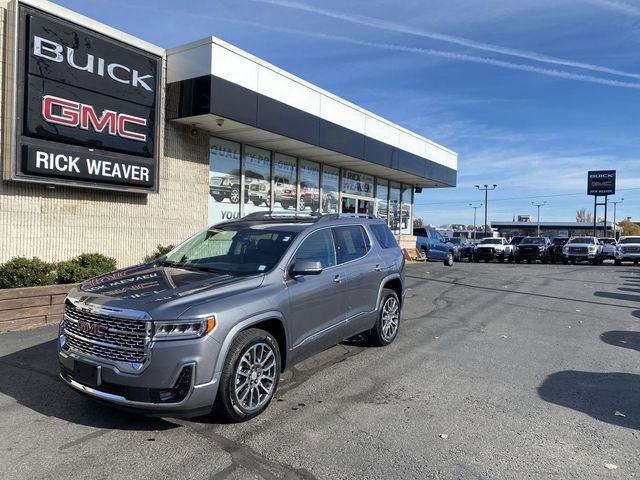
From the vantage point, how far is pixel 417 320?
29.3 feet

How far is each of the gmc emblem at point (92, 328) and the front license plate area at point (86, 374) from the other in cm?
26

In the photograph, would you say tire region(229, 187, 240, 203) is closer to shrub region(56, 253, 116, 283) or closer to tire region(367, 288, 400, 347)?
shrub region(56, 253, 116, 283)

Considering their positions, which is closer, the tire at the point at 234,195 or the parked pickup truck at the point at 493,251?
the tire at the point at 234,195

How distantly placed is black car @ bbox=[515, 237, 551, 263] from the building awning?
1675 centimetres

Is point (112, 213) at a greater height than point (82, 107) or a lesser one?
lesser

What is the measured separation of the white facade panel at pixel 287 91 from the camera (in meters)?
12.2

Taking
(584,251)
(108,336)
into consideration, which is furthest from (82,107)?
(584,251)

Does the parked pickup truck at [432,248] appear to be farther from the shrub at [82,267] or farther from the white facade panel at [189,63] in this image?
the shrub at [82,267]

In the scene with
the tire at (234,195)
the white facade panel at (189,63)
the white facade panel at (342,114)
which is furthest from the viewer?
the white facade panel at (342,114)

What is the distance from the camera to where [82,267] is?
866 centimetres

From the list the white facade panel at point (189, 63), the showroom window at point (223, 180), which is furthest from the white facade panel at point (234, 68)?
the showroom window at point (223, 180)

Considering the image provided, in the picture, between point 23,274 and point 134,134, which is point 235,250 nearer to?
point 23,274

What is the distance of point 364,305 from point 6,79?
7257 mm

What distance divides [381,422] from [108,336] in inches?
96.3
